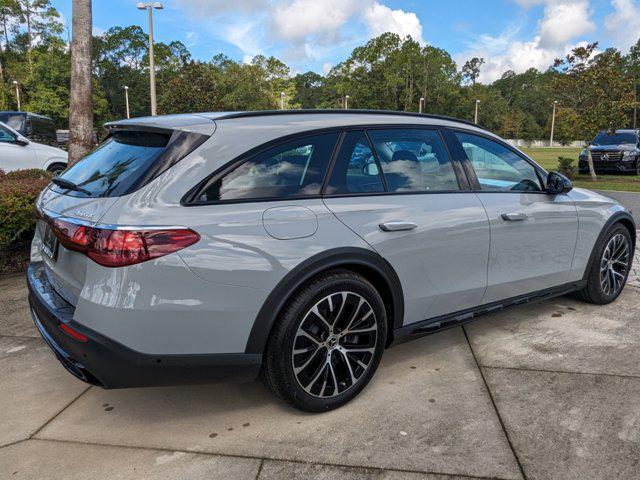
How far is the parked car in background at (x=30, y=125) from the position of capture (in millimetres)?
15102

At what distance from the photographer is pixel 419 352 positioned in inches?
145

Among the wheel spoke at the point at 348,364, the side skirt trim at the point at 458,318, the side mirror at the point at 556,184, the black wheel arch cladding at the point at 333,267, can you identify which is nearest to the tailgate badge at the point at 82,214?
the black wheel arch cladding at the point at 333,267

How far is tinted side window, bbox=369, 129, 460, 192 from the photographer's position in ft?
→ 10.2

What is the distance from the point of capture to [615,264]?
15.2ft

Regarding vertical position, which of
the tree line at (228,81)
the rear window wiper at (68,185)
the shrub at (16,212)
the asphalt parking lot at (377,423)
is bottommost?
the asphalt parking lot at (377,423)

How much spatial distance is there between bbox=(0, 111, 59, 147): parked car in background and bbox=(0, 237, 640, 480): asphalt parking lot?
13680 mm

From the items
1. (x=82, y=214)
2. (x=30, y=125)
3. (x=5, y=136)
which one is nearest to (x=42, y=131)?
(x=30, y=125)

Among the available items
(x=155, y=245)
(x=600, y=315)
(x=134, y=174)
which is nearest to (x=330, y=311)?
(x=155, y=245)

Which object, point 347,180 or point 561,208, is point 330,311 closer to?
point 347,180

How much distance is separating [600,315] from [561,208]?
1.18 m

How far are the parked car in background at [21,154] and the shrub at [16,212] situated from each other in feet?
13.9

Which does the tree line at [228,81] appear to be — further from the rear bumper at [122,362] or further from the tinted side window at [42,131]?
the rear bumper at [122,362]

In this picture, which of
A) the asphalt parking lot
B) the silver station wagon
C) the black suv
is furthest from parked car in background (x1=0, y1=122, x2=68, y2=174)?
the black suv

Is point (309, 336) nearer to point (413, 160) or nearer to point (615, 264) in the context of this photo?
point (413, 160)
